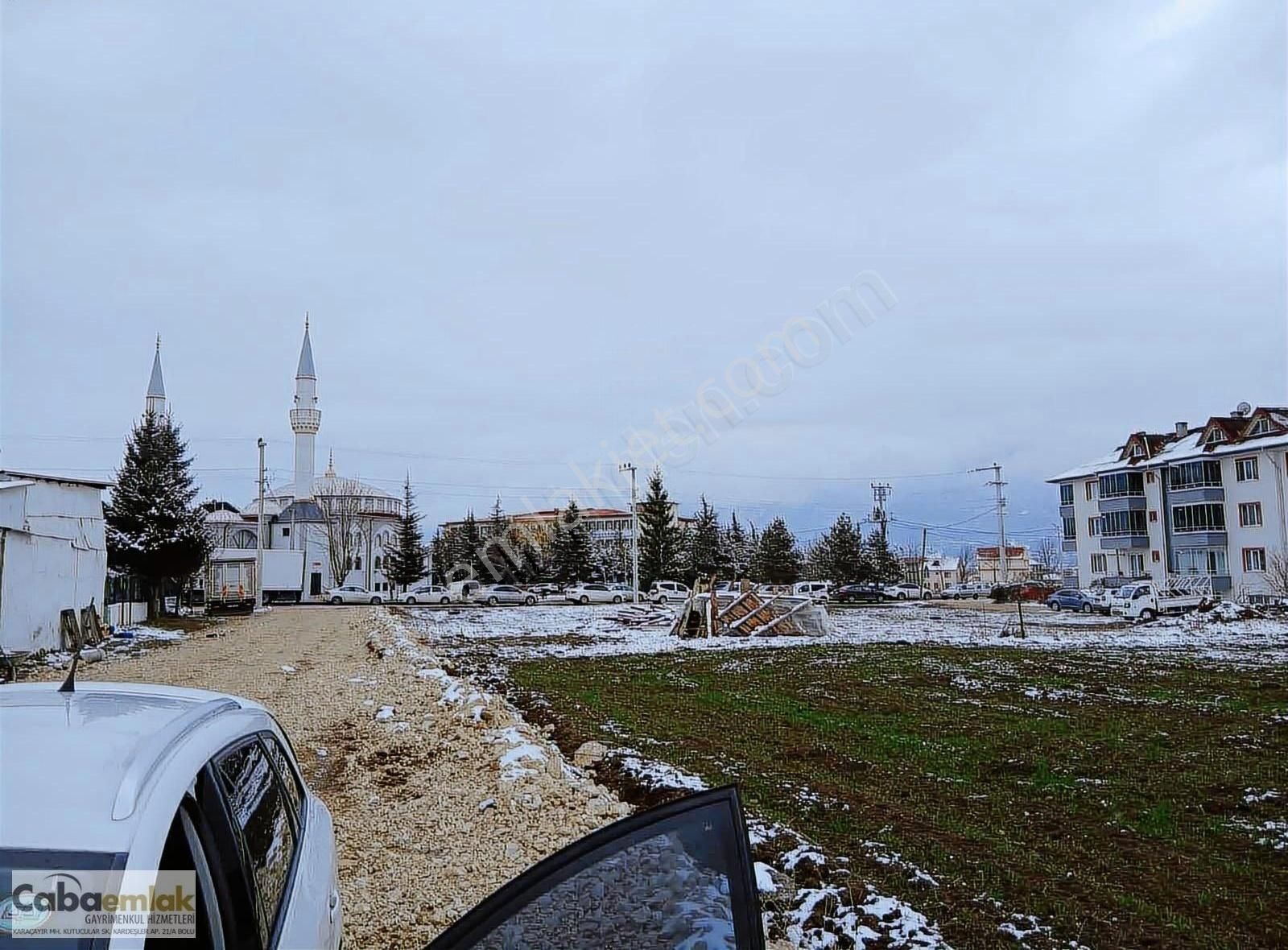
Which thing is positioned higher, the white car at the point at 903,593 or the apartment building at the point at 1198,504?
the apartment building at the point at 1198,504

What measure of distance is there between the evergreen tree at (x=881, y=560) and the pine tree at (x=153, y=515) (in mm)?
48579

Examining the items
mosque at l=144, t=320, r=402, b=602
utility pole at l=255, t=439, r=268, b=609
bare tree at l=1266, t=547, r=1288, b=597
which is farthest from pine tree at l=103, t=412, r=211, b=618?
bare tree at l=1266, t=547, r=1288, b=597

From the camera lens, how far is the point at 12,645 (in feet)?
66.8

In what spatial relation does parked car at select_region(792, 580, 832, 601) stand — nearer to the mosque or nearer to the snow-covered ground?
the snow-covered ground

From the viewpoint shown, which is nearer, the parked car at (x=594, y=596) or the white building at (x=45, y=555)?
the white building at (x=45, y=555)

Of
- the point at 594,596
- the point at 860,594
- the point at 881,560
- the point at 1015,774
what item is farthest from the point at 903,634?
the point at 881,560

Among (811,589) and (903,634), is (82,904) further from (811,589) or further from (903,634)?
(811,589)

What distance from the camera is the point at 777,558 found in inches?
2717

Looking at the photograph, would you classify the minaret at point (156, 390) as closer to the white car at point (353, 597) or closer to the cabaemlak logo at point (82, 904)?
the white car at point (353, 597)

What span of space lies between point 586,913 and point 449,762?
23.2ft

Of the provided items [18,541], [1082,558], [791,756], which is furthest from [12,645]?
[1082,558]

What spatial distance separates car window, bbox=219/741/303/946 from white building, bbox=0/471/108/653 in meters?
20.8

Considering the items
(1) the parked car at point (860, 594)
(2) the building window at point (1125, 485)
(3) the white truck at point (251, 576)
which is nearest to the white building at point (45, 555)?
(3) the white truck at point (251, 576)

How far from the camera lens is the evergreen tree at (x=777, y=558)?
6862 centimetres
